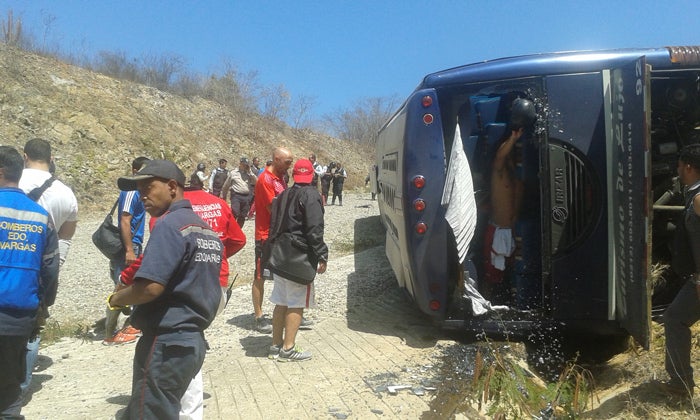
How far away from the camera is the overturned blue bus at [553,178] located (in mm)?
4840

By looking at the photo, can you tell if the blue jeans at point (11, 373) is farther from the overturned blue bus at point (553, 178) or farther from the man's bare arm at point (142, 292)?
the overturned blue bus at point (553, 178)

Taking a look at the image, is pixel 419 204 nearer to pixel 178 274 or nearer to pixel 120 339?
pixel 178 274

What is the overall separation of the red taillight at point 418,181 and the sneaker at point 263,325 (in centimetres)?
235

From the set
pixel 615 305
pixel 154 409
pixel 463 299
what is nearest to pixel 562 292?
pixel 615 305

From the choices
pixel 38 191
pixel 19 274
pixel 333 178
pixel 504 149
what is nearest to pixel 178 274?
pixel 19 274

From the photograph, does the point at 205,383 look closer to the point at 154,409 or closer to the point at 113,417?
the point at 113,417

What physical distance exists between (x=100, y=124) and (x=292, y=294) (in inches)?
848

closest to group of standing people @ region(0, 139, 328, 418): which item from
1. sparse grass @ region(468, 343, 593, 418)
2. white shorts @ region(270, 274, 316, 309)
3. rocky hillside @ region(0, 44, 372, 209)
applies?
white shorts @ region(270, 274, 316, 309)

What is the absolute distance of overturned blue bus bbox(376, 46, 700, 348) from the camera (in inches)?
191

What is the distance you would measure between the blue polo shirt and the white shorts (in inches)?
82.5

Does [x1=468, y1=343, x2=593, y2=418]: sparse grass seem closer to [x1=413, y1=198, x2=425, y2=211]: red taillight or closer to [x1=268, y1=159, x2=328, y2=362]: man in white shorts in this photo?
[x1=413, y1=198, x2=425, y2=211]: red taillight

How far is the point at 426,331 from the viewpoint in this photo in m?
5.94

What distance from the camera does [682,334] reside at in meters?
3.87

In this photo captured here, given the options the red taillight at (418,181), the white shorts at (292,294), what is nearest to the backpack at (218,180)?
the white shorts at (292,294)
